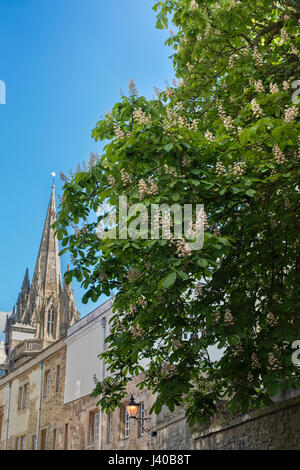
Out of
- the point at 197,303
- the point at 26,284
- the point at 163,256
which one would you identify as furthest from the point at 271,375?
the point at 26,284

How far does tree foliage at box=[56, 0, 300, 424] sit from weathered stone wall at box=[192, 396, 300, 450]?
1.59 meters

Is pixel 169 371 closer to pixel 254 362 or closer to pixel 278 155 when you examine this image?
pixel 254 362

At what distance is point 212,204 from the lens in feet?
27.6

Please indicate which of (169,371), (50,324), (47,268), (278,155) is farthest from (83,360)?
(47,268)

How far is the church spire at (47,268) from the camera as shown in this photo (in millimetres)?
85375

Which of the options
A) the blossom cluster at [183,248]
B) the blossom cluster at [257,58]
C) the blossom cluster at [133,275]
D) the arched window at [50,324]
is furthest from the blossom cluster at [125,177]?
the arched window at [50,324]

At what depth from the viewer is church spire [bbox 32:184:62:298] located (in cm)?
8538

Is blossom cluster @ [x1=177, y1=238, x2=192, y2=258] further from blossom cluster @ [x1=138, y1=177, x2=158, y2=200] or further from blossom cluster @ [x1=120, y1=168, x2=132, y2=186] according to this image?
blossom cluster @ [x1=120, y1=168, x2=132, y2=186]

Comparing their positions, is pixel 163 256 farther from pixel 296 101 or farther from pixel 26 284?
pixel 26 284

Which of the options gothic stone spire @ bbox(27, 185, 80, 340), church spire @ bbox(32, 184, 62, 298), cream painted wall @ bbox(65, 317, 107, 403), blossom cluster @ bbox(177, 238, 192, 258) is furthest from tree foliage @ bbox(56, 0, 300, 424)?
church spire @ bbox(32, 184, 62, 298)

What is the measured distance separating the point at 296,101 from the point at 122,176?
8.89ft

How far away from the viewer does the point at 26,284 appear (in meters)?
88.2

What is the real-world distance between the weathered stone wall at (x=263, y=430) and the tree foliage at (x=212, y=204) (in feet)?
5.22

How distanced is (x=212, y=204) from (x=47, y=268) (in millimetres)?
80510
